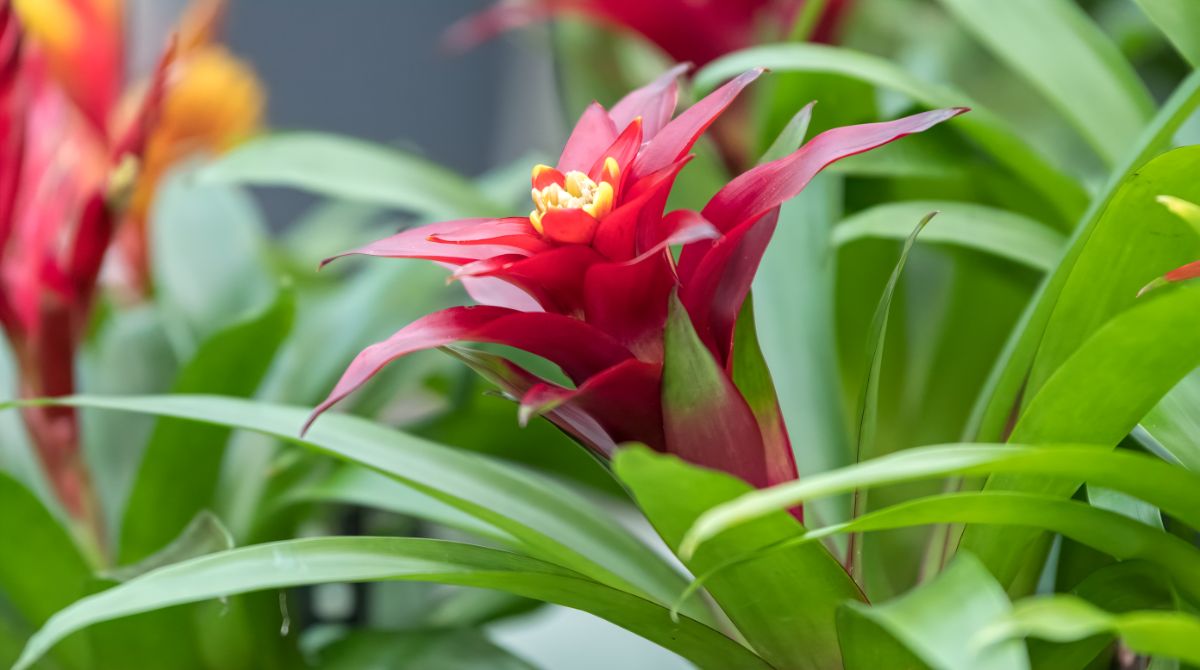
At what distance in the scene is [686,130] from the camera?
1.60 ft

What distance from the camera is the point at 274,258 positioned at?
53.6 inches

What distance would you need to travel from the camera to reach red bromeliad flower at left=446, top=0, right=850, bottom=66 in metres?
1.11

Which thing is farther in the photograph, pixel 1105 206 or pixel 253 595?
pixel 253 595

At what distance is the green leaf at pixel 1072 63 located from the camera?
720 mm

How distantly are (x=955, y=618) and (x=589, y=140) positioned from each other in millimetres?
296

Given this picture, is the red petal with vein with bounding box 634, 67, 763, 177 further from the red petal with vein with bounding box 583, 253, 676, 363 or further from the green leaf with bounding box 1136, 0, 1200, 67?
the green leaf with bounding box 1136, 0, 1200, 67

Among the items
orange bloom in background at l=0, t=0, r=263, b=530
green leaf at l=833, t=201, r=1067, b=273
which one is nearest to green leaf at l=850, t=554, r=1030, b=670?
green leaf at l=833, t=201, r=1067, b=273

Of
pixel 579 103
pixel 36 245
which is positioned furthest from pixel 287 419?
pixel 579 103

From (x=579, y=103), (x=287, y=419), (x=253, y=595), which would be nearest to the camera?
(x=287, y=419)

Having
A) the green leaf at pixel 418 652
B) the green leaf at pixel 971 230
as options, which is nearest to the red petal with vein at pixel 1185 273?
the green leaf at pixel 971 230

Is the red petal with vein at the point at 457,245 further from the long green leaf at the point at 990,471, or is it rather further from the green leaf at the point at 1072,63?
the green leaf at the point at 1072,63

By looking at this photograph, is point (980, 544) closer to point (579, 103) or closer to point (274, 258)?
point (579, 103)

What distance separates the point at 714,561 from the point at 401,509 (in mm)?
291

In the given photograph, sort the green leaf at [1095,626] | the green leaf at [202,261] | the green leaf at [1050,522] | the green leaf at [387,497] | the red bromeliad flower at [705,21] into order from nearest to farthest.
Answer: the green leaf at [1095,626] → the green leaf at [1050,522] → the green leaf at [387,497] → the green leaf at [202,261] → the red bromeliad flower at [705,21]
